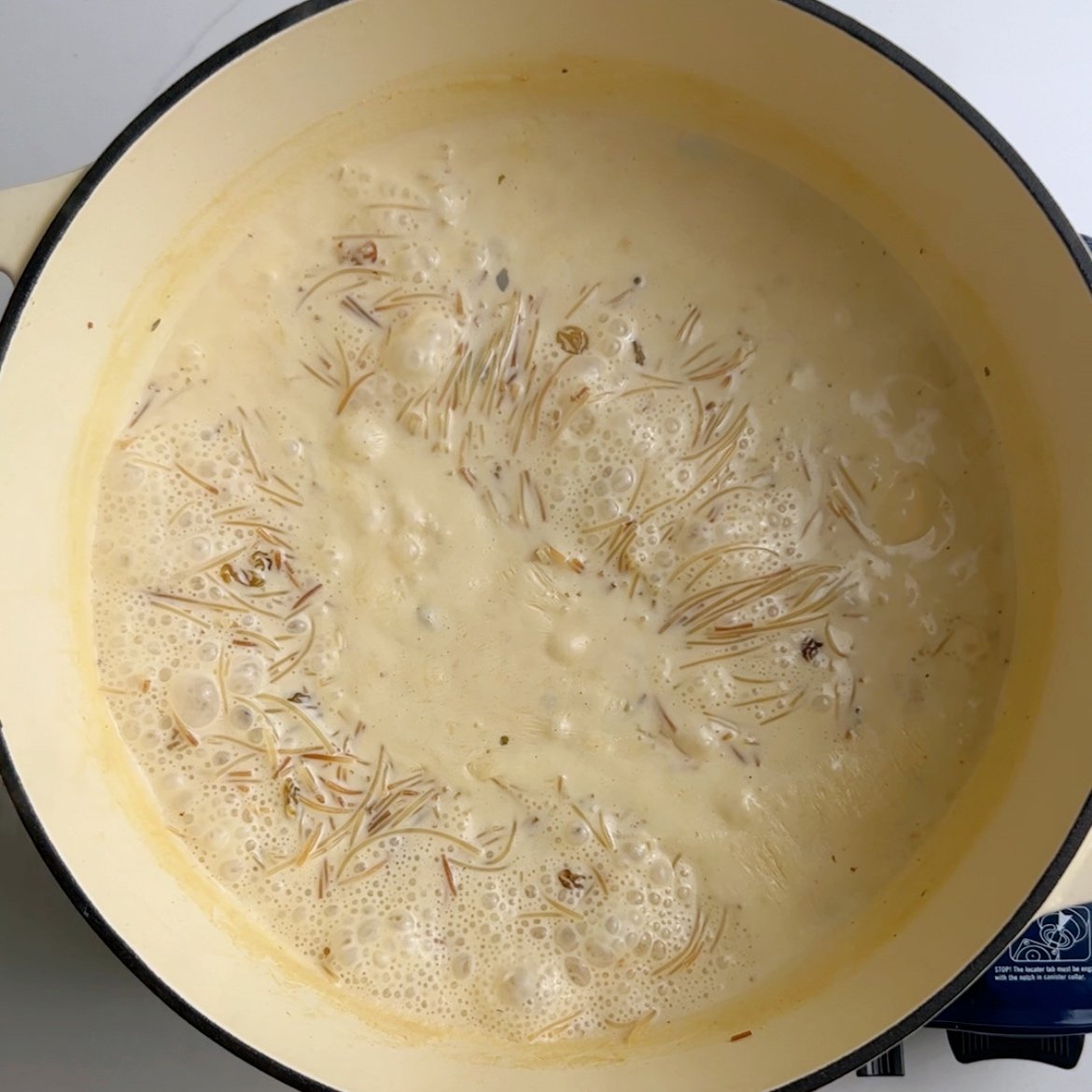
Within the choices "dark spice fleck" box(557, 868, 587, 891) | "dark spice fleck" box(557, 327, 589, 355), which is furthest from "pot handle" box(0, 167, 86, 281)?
"dark spice fleck" box(557, 868, 587, 891)

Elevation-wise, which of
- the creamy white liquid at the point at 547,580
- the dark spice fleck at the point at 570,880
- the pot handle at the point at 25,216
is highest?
the pot handle at the point at 25,216

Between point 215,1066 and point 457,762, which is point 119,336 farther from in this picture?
point 215,1066

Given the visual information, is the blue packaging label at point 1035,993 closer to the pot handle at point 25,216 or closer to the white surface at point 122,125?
the white surface at point 122,125

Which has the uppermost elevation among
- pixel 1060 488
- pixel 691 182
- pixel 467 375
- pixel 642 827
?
pixel 691 182

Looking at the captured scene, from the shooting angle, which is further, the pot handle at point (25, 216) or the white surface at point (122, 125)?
the white surface at point (122, 125)

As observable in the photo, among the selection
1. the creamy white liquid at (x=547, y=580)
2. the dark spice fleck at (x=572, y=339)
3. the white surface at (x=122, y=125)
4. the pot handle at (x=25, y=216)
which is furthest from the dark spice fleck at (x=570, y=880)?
the pot handle at (x=25, y=216)

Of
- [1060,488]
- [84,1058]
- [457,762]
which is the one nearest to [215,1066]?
[84,1058]

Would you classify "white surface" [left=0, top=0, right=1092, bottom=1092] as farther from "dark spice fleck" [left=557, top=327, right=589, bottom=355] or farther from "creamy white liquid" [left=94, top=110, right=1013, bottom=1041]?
"dark spice fleck" [left=557, top=327, right=589, bottom=355]
